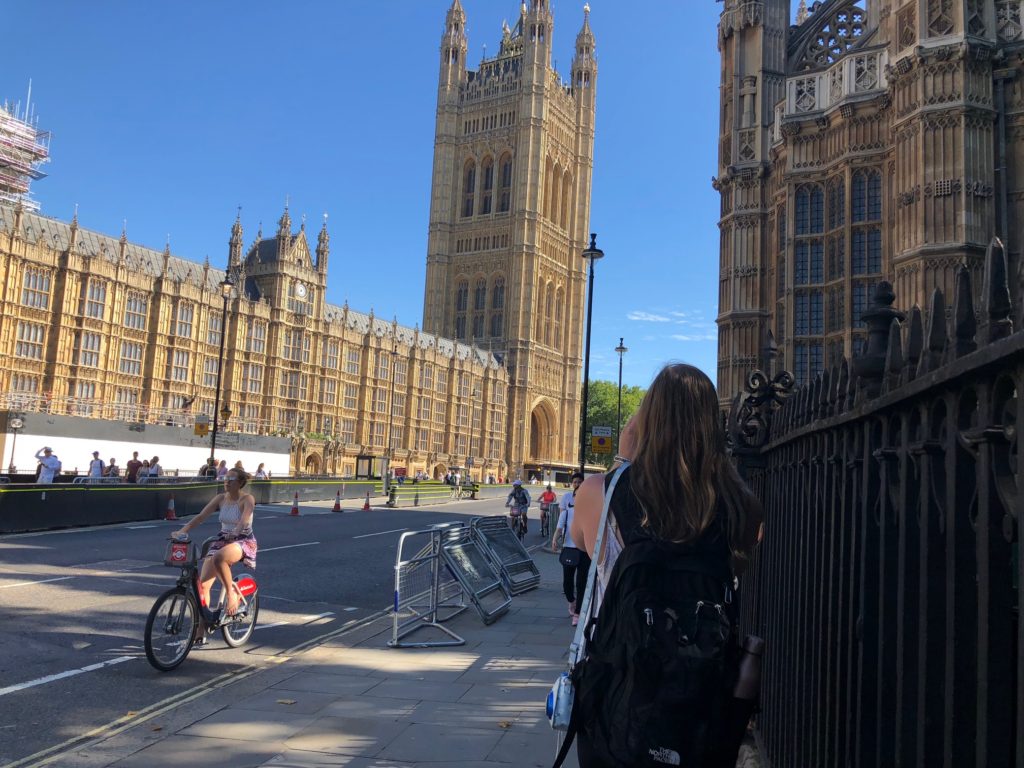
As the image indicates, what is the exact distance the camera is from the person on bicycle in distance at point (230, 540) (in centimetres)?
759

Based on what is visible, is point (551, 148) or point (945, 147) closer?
point (945, 147)

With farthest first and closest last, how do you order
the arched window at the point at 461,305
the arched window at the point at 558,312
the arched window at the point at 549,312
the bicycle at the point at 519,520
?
the arched window at the point at 558,312 < the arched window at the point at 549,312 < the arched window at the point at 461,305 < the bicycle at the point at 519,520

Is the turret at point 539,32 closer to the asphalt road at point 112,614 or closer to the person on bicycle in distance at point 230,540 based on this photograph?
the asphalt road at point 112,614

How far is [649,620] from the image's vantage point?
2176 millimetres

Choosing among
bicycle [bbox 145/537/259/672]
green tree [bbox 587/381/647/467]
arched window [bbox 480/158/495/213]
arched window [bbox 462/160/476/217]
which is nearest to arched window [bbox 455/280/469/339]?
arched window [bbox 462/160/476/217]

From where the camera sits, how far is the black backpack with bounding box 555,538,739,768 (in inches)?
84.7

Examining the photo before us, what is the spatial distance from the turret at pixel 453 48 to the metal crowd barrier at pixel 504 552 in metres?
90.8

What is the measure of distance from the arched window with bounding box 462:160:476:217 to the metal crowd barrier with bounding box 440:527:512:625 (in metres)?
87.1

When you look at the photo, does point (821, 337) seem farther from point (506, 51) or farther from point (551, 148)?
point (506, 51)

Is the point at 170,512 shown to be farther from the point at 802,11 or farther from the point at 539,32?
the point at 539,32

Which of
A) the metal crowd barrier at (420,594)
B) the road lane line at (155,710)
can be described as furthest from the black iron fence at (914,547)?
the metal crowd barrier at (420,594)

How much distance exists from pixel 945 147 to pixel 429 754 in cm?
2042

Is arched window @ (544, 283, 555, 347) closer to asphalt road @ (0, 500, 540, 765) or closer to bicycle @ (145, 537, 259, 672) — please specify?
asphalt road @ (0, 500, 540, 765)

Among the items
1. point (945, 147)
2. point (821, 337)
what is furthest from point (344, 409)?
point (945, 147)
